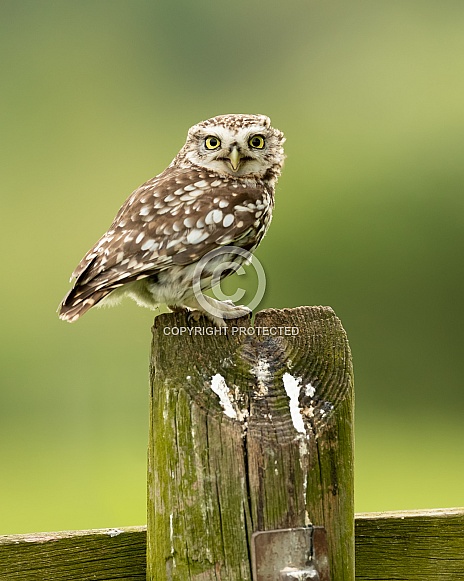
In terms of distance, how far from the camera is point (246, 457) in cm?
167

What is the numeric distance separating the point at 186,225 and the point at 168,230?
0.06 m

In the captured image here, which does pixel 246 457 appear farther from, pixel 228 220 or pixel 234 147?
pixel 234 147

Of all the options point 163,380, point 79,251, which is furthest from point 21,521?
point 163,380

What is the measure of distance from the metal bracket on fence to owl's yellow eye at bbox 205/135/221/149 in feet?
5.93

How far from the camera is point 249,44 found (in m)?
7.41

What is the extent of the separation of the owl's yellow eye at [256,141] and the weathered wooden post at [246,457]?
1.58m

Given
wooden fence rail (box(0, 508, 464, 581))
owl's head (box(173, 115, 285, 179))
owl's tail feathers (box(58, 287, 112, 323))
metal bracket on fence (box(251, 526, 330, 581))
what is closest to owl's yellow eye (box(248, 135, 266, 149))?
owl's head (box(173, 115, 285, 179))

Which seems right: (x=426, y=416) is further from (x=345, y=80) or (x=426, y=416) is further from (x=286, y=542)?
(x=286, y=542)

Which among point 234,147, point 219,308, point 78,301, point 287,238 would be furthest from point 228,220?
point 287,238

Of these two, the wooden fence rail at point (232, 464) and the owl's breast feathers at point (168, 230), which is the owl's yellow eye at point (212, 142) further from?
the wooden fence rail at point (232, 464)

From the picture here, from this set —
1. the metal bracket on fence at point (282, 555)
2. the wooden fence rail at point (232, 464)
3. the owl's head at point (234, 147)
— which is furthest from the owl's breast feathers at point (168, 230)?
the metal bracket on fence at point (282, 555)

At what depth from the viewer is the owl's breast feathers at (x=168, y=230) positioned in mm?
2725

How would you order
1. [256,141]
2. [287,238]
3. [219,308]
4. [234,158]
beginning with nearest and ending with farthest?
[219,308] → [234,158] → [256,141] → [287,238]

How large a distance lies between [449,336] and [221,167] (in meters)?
3.70
